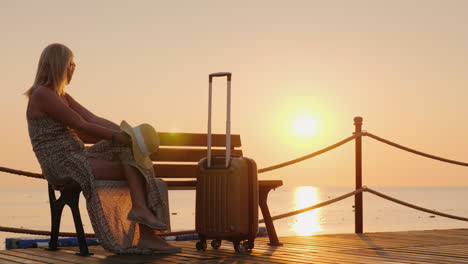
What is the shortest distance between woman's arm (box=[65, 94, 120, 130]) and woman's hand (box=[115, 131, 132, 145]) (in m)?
0.37

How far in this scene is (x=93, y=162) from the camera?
602 cm

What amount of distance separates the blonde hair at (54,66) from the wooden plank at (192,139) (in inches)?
61.3

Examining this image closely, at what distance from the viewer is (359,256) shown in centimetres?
592

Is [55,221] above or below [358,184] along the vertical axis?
below

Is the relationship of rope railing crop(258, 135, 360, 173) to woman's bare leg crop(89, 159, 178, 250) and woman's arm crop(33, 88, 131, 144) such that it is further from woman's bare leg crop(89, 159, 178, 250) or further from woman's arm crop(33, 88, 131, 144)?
woman's arm crop(33, 88, 131, 144)

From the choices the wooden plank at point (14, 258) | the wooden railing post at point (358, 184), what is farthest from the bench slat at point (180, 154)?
the wooden plank at point (14, 258)

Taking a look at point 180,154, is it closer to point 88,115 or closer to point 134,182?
point 88,115

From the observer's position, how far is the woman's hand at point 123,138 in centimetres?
595

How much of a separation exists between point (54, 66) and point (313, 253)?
7.60ft

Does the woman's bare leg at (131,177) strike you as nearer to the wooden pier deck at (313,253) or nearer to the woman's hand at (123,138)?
the woman's hand at (123,138)

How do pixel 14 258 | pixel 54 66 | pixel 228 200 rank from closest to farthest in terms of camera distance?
pixel 14 258 < pixel 54 66 < pixel 228 200

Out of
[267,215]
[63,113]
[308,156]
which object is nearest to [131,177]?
[63,113]

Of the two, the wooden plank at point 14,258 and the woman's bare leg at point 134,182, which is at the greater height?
the woman's bare leg at point 134,182

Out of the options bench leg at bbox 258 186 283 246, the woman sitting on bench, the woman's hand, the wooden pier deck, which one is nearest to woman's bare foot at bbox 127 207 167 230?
the woman sitting on bench
